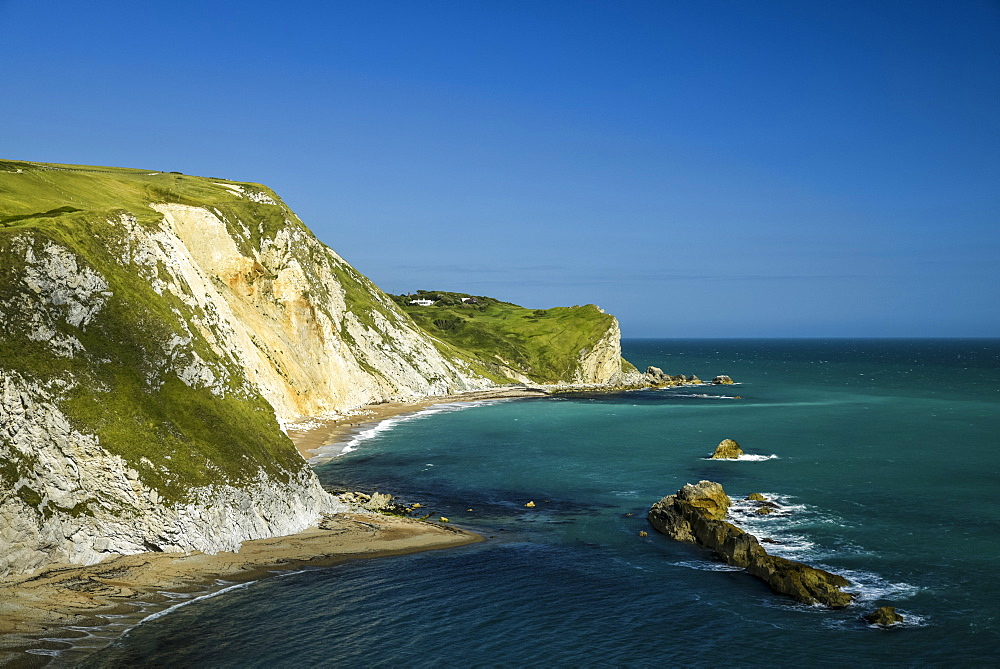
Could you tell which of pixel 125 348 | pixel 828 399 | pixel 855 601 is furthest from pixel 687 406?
pixel 125 348

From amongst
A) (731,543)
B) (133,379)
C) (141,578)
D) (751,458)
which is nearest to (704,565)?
(731,543)

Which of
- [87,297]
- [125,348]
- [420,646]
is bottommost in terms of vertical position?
[420,646]

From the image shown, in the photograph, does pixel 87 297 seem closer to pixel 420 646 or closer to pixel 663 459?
pixel 420 646

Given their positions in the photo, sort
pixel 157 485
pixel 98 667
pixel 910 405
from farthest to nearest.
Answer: pixel 910 405
pixel 157 485
pixel 98 667

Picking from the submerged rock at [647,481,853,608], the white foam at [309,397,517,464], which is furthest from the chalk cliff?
the submerged rock at [647,481,853,608]

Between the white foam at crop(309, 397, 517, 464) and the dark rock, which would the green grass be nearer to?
the white foam at crop(309, 397, 517, 464)

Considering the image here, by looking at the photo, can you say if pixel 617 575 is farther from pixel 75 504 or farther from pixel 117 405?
pixel 117 405

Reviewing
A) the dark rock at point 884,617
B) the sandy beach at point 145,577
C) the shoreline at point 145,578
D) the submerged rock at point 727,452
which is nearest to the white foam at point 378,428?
the shoreline at point 145,578

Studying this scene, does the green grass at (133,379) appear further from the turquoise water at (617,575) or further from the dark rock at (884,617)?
the dark rock at (884,617)

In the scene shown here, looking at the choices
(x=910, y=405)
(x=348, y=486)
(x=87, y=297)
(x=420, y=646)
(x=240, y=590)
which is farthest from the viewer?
(x=910, y=405)
